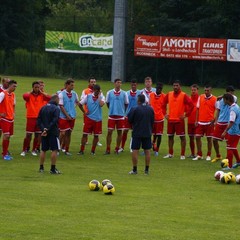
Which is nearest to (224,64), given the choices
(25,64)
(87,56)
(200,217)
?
(87,56)

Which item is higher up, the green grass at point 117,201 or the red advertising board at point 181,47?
the red advertising board at point 181,47

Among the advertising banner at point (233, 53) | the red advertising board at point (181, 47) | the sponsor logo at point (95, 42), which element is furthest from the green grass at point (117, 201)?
the sponsor logo at point (95, 42)

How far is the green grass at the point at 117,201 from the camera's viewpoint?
14.1m

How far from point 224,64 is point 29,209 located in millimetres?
42901

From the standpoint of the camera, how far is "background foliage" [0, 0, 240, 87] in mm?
58219

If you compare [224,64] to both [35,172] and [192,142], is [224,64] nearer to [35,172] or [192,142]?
[192,142]

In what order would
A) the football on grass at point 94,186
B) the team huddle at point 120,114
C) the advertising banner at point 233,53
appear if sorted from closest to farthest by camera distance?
1. the football on grass at point 94,186
2. the team huddle at point 120,114
3. the advertising banner at point 233,53

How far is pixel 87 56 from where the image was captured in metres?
63.0

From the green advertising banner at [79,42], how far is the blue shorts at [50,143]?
38.7 m

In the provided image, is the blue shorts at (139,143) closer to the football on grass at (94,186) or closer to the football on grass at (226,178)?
the football on grass at (226,178)

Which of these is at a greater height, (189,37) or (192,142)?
(189,37)

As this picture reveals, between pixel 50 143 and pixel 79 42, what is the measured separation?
40410mm

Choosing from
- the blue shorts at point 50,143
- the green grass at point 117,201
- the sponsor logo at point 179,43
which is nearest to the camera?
the green grass at point 117,201

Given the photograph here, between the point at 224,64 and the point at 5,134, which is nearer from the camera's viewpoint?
the point at 5,134
